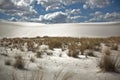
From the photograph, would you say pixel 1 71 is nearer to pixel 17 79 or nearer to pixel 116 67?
pixel 17 79

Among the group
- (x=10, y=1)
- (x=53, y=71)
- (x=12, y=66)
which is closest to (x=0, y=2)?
(x=10, y=1)

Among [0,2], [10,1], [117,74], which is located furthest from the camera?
[10,1]

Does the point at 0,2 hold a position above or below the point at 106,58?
above

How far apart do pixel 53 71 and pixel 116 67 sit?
1.16 metres

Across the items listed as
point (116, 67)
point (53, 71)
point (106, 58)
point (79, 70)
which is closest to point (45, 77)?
point (53, 71)

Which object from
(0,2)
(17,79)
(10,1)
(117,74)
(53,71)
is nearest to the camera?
(17,79)

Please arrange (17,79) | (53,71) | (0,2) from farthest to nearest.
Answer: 1. (0,2)
2. (53,71)
3. (17,79)

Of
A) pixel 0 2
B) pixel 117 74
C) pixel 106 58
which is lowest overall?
pixel 117 74

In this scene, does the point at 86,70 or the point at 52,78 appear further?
the point at 86,70

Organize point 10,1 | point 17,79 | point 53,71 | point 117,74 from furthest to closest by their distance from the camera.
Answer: point 10,1 → point 53,71 → point 117,74 → point 17,79

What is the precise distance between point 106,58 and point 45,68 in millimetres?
1144

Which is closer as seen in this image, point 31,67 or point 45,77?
point 45,77

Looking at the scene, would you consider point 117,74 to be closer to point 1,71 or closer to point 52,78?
point 52,78

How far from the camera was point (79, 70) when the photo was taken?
12.6ft
